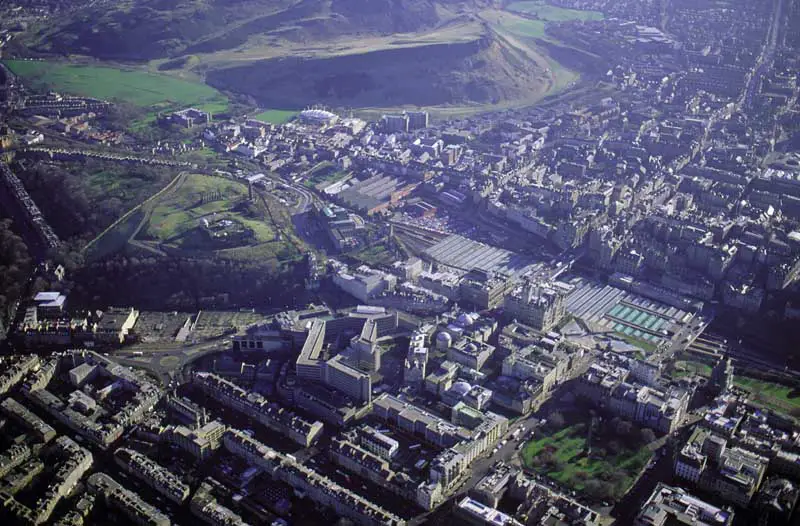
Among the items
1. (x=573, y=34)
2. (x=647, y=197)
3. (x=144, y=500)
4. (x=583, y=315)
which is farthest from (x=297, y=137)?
(x=573, y=34)

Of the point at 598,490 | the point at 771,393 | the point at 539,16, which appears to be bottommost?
the point at 771,393

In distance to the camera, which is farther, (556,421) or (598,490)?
(556,421)

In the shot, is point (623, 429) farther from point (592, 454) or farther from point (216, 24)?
point (216, 24)

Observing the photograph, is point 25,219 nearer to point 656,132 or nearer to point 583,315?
point 583,315

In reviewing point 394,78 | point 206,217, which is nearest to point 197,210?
point 206,217

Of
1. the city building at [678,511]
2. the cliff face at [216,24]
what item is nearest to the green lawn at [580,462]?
the city building at [678,511]

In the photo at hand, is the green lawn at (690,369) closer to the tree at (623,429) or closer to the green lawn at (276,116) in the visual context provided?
the tree at (623,429)
